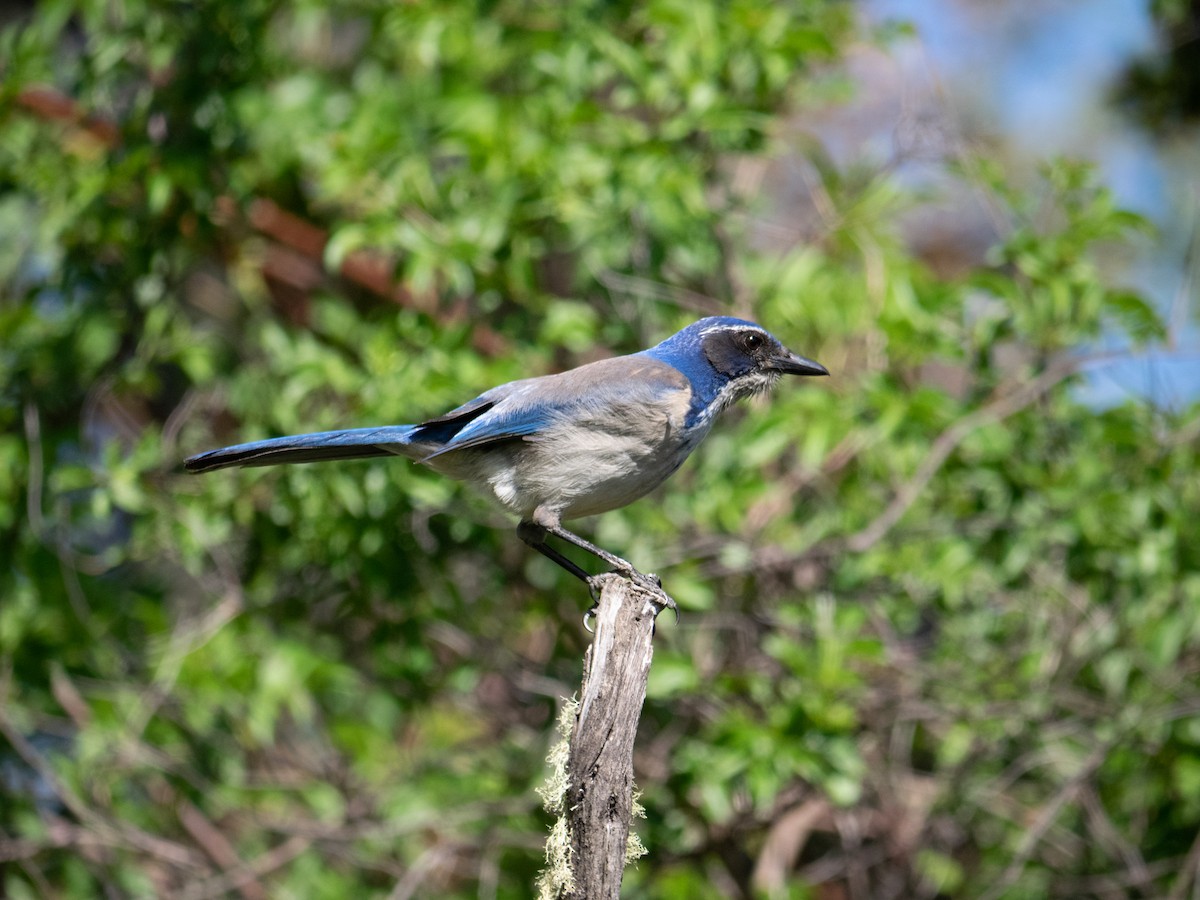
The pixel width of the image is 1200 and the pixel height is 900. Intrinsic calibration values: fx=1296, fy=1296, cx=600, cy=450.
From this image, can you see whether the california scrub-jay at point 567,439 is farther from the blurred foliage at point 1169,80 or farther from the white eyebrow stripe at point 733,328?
the blurred foliage at point 1169,80

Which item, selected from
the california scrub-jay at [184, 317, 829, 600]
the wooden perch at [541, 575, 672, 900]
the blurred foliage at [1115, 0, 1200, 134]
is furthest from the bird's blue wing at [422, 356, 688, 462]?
the blurred foliage at [1115, 0, 1200, 134]

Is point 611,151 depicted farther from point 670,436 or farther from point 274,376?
point 274,376

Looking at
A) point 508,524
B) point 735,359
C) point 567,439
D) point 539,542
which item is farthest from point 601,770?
point 508,524

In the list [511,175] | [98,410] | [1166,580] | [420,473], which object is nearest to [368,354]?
[420,473]

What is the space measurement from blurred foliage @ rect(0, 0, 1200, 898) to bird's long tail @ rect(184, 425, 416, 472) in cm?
44

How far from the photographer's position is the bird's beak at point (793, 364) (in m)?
4.66

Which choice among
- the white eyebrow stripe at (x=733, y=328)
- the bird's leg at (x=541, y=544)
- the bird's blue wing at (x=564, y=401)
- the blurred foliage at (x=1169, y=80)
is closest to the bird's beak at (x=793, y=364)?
the white eyebrow stripe at (x=733, y=328)

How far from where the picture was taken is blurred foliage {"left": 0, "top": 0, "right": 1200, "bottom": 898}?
507cm

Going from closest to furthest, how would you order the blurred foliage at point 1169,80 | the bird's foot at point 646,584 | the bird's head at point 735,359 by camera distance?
the bird's foot at point 646,584 < the bird's head at point 735,359 < the blurred foliage at point 1169,80

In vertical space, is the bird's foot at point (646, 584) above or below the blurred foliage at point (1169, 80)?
below

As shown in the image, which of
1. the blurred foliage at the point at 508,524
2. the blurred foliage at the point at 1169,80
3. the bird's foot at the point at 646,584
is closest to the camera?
the bird's foot at the point at 646,584

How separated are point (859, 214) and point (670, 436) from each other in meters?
1.92

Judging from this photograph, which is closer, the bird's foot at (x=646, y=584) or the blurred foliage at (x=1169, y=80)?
the bird's foot at (x=646, y=584)

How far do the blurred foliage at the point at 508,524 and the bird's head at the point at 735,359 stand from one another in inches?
13.3
